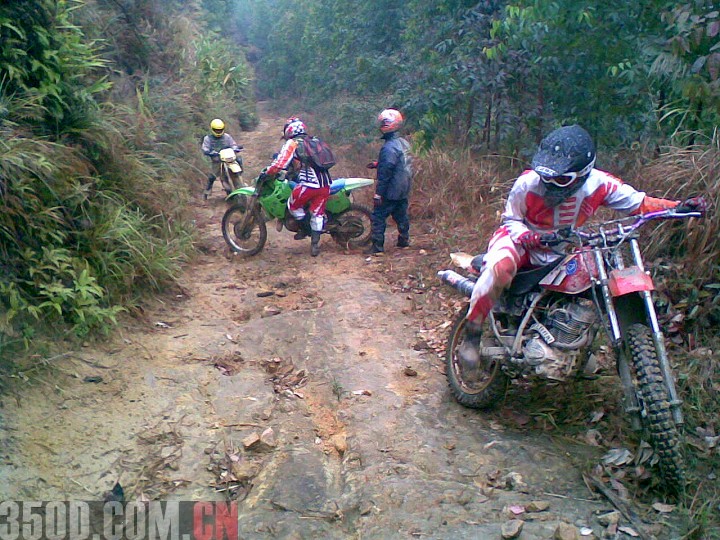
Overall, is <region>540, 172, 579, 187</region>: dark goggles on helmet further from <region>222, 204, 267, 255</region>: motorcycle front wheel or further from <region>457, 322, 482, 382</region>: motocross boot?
<region>222, 204, 267, 255</region>: motorcycle front wheel

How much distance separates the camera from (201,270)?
7656 millimetres

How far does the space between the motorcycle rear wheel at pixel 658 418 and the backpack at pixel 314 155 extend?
5.19 m

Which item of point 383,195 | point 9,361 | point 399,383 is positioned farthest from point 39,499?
point 383,195

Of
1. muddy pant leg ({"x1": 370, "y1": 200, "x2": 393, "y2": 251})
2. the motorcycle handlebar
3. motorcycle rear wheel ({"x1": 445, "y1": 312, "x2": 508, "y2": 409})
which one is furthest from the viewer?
muddy pant leg ({"x1": 370, "y1": 200, "x2": 393, "y2": 251})

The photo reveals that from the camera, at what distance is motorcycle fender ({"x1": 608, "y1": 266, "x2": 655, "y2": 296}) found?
11.0 ft

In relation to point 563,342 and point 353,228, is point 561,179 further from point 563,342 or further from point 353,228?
point 353,228

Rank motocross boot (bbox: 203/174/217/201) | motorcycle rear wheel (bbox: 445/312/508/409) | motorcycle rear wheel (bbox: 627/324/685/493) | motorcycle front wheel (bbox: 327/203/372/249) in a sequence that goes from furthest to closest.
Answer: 1. motocross boot (bbox: 203/174/217/201)
2. motorcycle front wheel (bbox: 327/203/372/249)
3. motorcycle rear wheel (bbox: 445/312/508/409)
4. motorcycle rear wheel (bbox: 627/324/685/493)

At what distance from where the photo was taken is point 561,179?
3.71 meters

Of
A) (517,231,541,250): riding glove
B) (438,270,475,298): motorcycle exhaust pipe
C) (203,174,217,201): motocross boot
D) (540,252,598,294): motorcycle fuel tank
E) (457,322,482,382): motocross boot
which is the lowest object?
(203,174,217,201): motocross boot

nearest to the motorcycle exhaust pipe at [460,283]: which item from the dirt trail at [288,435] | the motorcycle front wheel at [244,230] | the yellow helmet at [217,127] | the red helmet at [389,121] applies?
the dirt trail at [288,435]

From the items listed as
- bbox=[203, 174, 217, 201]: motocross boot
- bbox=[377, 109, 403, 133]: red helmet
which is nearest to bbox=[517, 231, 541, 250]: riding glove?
bbox=[377, 109, 403, 133]: red helmet

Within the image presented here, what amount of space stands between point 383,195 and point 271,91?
24.0m

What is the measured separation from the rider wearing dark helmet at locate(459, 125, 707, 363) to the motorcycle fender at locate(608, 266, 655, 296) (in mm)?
456

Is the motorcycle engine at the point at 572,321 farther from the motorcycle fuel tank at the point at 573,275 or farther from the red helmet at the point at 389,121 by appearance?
the red helmet at the point at 389,121
